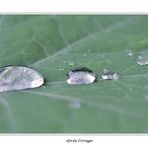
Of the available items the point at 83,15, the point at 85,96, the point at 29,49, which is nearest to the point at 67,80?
the point at 85,96

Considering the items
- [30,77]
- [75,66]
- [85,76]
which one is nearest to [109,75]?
[85,76]

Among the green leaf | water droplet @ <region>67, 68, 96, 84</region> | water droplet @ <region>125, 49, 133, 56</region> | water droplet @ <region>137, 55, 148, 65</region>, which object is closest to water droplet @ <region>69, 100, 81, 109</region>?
the green leaf

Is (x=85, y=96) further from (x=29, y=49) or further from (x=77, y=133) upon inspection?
(x=29, y=49)

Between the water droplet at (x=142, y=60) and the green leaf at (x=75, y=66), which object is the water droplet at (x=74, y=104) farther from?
the water droplet at (x=142, y=60)

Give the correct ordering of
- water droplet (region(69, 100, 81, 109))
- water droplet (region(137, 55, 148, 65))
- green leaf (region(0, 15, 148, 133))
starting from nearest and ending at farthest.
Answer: green leaf (region(0, 15, 148, 133)) → water droplet (region(69, 100, 81, 109)) → water droplet (region(137, 55, 148, 65))

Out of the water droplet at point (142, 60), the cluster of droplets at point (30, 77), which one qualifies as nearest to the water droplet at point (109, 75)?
the cluster of droplets at point (30, 77)

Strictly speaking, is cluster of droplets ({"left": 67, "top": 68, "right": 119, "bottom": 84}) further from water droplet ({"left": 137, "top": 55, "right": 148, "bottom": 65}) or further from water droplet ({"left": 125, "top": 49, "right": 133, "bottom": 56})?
water droplet ({"left": 125, "top": 49, "right": 133, "bottom": 56})
